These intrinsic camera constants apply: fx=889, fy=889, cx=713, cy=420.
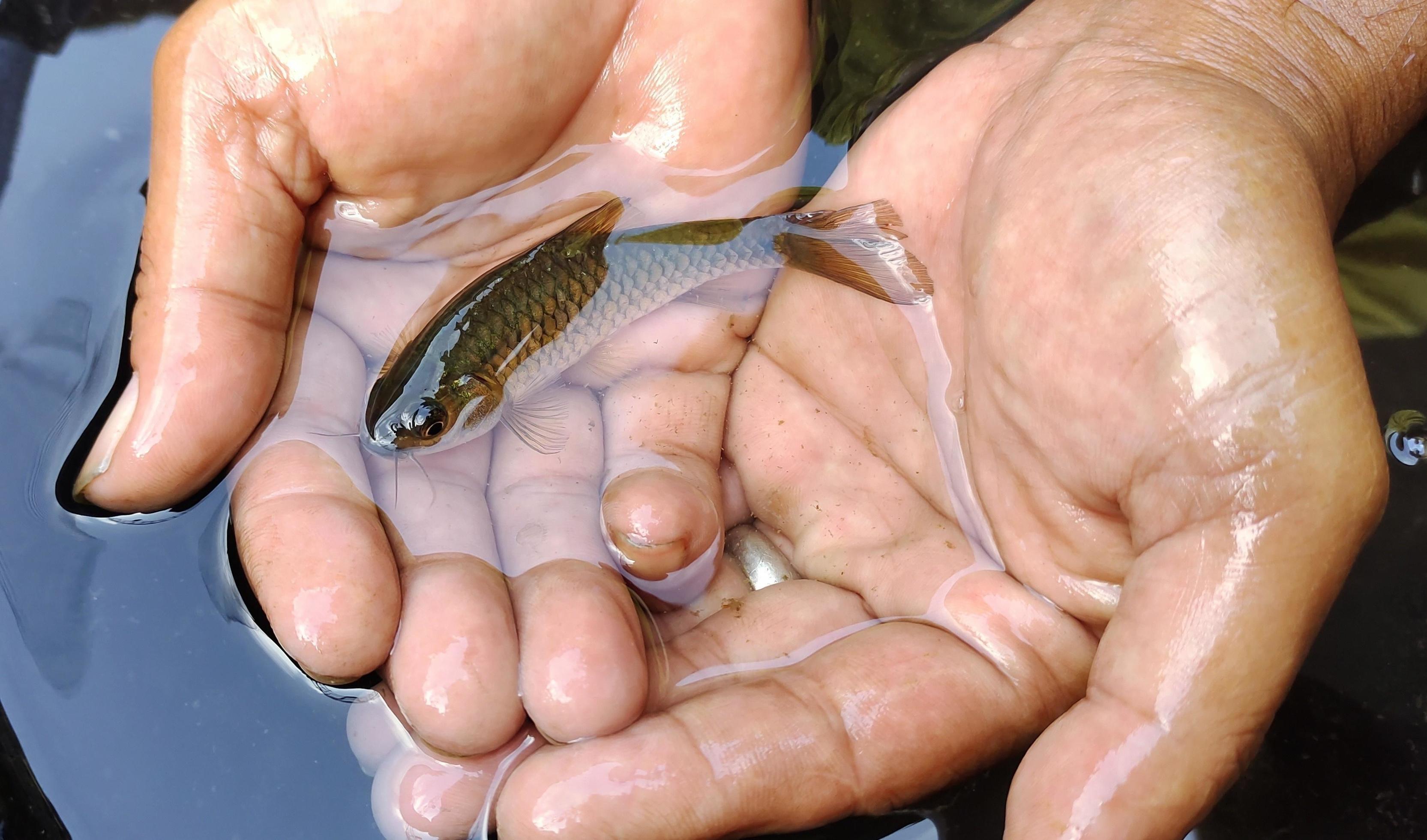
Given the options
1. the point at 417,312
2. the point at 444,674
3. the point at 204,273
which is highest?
the point at 204,273

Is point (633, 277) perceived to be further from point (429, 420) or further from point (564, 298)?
point (429, 420)

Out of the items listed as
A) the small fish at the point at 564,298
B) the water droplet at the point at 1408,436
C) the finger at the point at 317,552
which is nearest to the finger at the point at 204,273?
the finger at the point at 317,552

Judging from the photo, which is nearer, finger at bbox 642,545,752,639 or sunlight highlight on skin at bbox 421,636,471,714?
sunlight highlight on skin at bbox 421,636,471,714

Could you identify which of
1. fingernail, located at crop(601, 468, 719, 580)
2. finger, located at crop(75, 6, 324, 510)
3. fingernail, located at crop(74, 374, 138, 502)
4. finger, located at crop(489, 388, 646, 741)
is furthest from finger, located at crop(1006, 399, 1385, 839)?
fingernail, located at crop(74, 374, 138, 502)

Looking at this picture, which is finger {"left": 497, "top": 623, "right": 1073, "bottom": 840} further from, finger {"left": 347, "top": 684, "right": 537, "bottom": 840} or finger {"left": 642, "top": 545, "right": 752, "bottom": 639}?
finger {"left": 642, "top": 545, "right": 752, "bottom": 639}

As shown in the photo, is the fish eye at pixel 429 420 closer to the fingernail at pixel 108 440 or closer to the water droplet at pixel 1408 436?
the fingernail at pixel 108 440

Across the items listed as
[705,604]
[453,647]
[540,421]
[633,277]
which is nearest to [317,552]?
[453,647]
